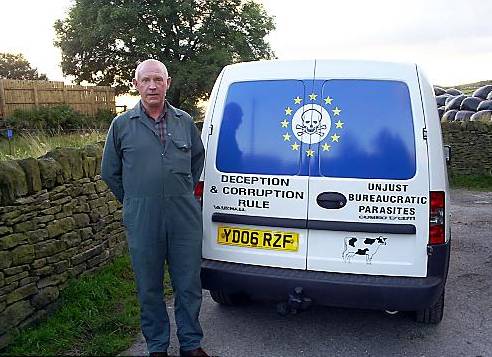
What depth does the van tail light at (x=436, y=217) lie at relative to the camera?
337 cm

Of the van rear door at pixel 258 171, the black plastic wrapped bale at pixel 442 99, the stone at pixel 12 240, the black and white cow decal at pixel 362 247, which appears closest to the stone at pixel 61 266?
the stone at pixel 12 240

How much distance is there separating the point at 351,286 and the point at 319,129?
1.06 m

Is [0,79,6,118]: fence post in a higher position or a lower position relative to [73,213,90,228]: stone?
higher

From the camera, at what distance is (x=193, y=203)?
11.0 feet

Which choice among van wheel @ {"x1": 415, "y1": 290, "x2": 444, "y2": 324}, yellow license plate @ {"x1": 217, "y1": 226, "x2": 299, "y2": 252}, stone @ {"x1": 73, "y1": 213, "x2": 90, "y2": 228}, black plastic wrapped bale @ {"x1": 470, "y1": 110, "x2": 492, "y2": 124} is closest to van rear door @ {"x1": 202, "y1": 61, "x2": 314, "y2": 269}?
yellow license plate @ {"x1": 217, "y1": 226, "x2": 299, "y2": 252}

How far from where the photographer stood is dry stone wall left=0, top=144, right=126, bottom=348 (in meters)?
3.77

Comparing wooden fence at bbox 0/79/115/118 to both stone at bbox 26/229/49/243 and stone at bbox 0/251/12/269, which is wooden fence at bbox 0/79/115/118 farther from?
stone at bbox 0/251/12/269

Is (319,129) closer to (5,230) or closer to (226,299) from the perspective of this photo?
(226,299)

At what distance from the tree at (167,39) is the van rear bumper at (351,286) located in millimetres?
27224

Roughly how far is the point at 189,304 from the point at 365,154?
153cm

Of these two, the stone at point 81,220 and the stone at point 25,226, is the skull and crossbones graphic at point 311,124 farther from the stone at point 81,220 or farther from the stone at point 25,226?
the stone at point 81,220

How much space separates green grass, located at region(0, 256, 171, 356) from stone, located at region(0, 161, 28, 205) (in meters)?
1.00

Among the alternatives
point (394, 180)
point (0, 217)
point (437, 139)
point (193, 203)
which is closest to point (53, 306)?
point (0, 217)

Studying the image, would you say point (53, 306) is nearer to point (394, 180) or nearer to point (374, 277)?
point (374, 277)
